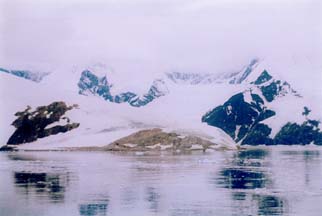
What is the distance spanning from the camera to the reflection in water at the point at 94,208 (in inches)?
555

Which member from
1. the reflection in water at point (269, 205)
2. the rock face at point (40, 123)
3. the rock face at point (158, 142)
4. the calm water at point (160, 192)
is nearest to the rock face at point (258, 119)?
the rock face at point (158, 142)

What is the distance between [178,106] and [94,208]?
111m

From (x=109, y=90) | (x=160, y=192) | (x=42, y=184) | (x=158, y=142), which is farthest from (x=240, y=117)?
(x=160, y=192)

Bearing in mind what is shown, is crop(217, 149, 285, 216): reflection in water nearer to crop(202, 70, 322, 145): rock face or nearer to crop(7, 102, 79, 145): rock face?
crop(7, 102, 79, 145): rock face

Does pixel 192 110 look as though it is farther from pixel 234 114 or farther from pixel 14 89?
pixel 14 89

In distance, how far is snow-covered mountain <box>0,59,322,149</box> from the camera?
60531 mm

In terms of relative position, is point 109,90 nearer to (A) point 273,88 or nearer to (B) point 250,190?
(A) point 273,88

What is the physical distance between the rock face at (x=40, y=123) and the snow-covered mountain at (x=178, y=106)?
33 cm

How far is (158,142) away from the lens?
186 ft

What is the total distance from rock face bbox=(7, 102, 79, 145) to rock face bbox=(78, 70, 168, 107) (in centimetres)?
9580

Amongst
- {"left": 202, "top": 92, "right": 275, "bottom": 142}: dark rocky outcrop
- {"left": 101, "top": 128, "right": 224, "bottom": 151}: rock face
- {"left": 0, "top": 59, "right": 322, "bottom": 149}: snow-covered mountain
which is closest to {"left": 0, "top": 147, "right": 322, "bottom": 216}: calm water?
{"left": 101, "top": 128, "right": 224, "bottom": 151}: rock face

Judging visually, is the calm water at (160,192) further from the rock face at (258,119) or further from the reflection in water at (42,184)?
the rock face at (258,119)

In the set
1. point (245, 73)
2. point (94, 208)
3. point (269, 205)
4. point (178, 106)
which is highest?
point (245, 73)

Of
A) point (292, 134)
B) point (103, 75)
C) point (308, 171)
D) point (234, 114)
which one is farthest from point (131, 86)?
point (308, 171)
